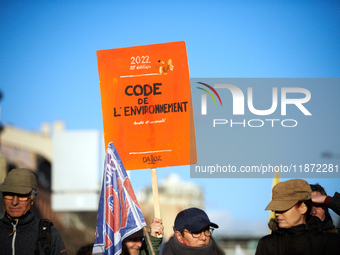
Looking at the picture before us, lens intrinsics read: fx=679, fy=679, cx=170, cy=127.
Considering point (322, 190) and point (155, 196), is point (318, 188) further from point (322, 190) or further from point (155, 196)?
point (155, 196)

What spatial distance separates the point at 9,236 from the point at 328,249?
2277 millimetres

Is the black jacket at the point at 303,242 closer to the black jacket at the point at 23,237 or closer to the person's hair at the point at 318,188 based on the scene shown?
the person's hair at the point at 318,188

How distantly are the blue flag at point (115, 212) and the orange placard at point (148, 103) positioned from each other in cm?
76

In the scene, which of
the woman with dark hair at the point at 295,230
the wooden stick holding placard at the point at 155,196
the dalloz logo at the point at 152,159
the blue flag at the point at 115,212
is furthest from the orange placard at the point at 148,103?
the woman with dark hair at the point at 295,230

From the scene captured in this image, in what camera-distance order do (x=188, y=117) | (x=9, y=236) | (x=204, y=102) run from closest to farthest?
(x=9, y=236) < (x=188, y=117) < (x=204, y=102)

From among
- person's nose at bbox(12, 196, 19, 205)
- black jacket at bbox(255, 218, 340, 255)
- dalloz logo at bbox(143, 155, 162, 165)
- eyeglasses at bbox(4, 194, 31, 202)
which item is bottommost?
black jacket at bbox(255, 218, 340, 255)

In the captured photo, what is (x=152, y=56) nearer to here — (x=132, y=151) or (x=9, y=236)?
(x=132, y=151)

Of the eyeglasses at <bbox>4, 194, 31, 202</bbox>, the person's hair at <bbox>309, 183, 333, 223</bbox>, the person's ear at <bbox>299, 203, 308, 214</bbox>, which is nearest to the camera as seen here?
the person's ear at <bbox>299, 203, 308, 214</bbox>

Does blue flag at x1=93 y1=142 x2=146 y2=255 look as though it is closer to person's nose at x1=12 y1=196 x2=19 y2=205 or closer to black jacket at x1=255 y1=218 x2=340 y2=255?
person's nose at x1=12 y1=196 x2=19 y2=205

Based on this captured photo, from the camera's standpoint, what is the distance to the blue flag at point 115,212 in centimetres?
495

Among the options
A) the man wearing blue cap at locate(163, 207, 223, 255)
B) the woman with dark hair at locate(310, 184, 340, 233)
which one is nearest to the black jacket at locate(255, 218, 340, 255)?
the woman with dark hair at locate(310, 184, 340, 233)

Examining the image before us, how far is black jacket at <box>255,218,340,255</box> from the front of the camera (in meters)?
4.55

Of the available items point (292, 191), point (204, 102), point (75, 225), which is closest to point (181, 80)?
point (292, 191)

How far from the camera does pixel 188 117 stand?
596cm
